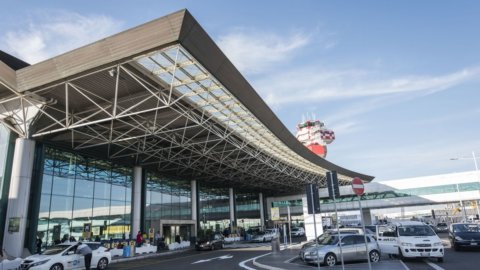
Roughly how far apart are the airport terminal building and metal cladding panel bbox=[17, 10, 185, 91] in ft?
0.16

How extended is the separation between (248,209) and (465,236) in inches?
1976

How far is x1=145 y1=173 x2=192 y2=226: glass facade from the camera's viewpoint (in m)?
36.6

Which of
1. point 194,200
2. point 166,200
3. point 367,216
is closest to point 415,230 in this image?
point 166,200

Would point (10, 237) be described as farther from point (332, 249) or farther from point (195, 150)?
point (332, 249)

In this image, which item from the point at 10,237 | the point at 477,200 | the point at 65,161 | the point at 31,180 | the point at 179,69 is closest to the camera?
the point at 179,69

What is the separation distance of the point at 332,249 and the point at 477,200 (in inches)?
1993

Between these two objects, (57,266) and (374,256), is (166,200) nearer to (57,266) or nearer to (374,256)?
(57,266)

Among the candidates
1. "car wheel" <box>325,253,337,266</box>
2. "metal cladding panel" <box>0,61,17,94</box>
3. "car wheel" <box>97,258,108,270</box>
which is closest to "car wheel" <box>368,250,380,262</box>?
"car wheel" <box>325,253,337,266</box>

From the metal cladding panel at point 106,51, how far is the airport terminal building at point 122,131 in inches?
1.9

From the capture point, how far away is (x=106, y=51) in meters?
15.7

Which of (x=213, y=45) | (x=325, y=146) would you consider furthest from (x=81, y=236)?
(x=325, y=146)

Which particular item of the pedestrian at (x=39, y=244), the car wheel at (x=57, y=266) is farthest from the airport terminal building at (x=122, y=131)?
the car wheel at (x=57, y=266)

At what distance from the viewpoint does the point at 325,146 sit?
99.1 m

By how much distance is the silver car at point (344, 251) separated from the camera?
15.9 metres
